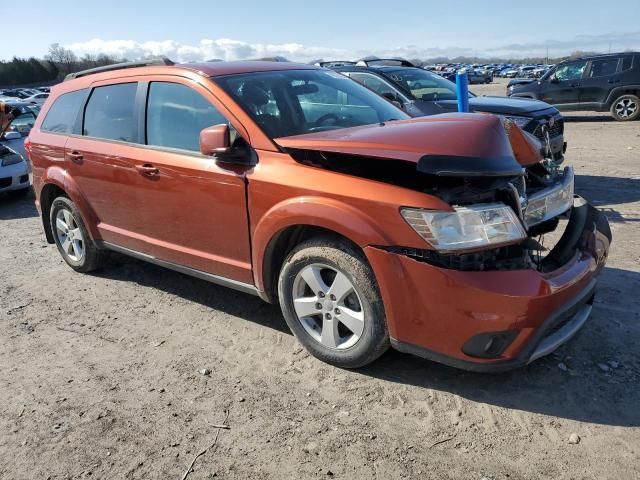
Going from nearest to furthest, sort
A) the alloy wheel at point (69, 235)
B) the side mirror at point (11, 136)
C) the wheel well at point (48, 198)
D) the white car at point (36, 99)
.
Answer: the alloy wheel at point (69, 235) < the wheel well at point (48, 198) < the side mirror at point (11, 136) < the white car at point (36, 99)

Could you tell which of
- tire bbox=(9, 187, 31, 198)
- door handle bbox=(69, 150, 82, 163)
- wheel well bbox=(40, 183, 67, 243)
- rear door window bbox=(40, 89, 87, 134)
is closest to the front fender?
door handle bbox=(69, 150, 82, 163)

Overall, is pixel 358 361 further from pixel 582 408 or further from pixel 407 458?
pixel 582 408

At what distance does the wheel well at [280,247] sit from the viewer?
10.9 feet

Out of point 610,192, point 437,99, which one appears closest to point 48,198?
point 437,99

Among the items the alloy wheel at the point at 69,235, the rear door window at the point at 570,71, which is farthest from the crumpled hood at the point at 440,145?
the rear door window at the point at 570,71

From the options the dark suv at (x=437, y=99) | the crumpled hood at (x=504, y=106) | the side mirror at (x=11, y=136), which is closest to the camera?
the dark suv at (x=437, y=99)

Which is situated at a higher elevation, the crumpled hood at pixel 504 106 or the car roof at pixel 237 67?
the car roof at pixel 237 67

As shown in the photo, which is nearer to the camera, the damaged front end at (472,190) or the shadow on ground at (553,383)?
the damaged front end at (472,190)

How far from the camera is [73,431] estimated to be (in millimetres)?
2955

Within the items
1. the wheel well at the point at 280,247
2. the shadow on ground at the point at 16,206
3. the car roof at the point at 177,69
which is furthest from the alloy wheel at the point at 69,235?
the shadow on ground at the point at 16,206

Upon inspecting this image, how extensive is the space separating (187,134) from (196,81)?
366mm

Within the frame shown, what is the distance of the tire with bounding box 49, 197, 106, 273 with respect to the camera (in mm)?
5129

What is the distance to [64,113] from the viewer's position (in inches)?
205

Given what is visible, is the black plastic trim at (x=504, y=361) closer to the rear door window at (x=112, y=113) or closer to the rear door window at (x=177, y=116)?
the rear door window at (x=177, y=116)
